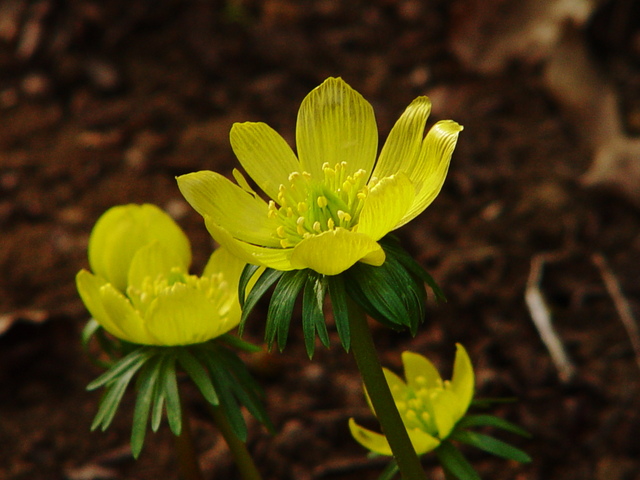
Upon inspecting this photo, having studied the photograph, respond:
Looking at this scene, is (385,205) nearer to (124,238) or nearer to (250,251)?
(250,251)

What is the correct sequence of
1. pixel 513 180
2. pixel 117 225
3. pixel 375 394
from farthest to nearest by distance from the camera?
pixel 513 180 < pixel 117 225 < pixel 375 394

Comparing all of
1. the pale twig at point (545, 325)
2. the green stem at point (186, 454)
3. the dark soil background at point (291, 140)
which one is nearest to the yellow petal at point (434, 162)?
the green stem at point (186, 454)

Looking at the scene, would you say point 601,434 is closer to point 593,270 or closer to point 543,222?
point 593,270

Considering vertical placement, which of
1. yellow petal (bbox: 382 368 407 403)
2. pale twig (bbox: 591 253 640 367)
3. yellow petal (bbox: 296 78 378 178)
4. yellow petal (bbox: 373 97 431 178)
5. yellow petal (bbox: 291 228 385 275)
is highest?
yellow petal (bbox: 296 78 378 178)

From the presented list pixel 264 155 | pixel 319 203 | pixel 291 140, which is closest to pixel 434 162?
pixel 319 203

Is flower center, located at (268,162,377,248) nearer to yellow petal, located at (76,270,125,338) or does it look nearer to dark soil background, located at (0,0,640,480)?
yellow petal, located at (76,270,125,338)

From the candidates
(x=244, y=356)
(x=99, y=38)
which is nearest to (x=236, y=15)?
(x=99, y=38)

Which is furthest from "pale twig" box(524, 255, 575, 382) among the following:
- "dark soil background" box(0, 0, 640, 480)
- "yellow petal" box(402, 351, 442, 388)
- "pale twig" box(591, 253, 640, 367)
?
"yellow petal" box(402, 351, 442, 388)
